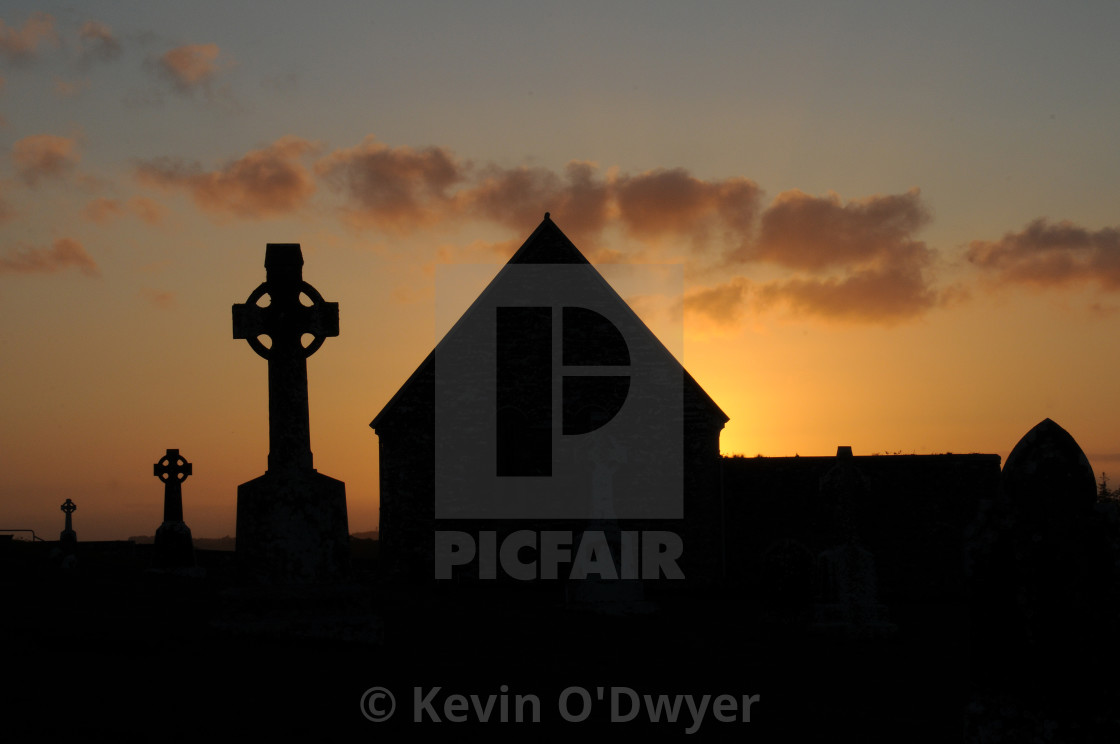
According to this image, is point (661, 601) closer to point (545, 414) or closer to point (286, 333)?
point (545, 414)

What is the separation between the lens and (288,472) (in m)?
A: 9.30

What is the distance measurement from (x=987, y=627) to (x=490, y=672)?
527 centimetres

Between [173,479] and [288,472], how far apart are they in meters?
12.8

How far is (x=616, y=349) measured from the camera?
→ 69.4 feet

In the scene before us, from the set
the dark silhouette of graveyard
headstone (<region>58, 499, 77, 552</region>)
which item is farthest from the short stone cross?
the dark silhouette of graveyard

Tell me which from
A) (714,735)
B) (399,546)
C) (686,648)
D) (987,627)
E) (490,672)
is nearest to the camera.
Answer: (987,627)

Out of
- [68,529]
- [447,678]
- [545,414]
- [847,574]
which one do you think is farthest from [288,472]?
[68,529]

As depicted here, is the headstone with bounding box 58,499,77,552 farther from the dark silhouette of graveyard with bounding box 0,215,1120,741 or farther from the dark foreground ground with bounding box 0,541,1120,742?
the dark foreground ground with bounding box 0,541,1120,742

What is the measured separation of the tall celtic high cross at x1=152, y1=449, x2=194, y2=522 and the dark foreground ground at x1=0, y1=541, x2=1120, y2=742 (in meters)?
7.50

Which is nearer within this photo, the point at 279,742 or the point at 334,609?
the point at 279,742

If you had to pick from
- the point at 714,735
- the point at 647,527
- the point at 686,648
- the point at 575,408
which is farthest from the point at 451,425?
the point at 714,735

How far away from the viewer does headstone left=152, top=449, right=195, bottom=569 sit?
18.5m

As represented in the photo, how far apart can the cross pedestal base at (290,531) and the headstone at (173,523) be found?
406 inches

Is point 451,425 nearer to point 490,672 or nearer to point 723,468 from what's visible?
point 723,468
